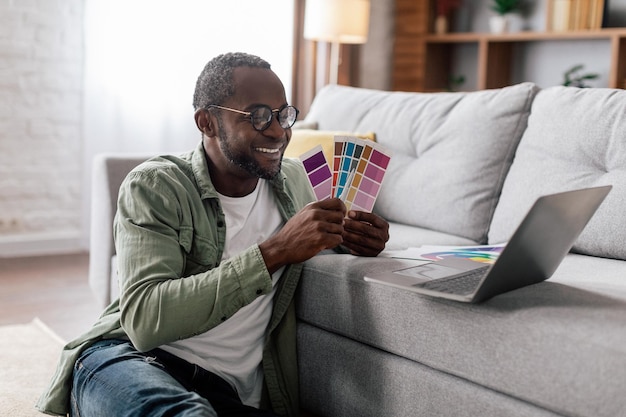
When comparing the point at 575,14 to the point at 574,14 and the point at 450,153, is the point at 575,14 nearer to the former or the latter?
the point at 574,14

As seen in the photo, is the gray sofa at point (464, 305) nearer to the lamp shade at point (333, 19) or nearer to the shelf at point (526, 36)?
the lamp shade at point (333, 19)

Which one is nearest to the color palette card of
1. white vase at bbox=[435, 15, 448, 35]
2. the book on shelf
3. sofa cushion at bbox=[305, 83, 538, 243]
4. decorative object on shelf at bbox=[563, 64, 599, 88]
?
sofa cushion at bbox=[305, 83, 538, 243]

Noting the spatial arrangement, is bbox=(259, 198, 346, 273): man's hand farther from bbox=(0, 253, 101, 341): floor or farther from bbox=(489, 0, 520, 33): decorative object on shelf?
bbox=(489, 0, 520, 33): decorative object on shelf

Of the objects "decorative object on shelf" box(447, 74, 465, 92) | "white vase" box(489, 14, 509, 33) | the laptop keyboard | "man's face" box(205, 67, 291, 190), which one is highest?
"white vase" box(489, 14, 509, 33)

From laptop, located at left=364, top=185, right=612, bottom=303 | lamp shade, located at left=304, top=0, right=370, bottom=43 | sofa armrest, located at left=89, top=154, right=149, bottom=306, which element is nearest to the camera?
laptop, located at left=364, top=185, right=612, bottom=303

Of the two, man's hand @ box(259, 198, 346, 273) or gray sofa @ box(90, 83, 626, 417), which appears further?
man's hand @ box(259, 198, 346, 273)

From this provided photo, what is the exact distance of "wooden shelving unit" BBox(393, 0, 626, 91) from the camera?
4.76 m

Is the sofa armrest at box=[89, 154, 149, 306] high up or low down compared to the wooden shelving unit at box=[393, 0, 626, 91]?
down

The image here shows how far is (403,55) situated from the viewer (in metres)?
5.17

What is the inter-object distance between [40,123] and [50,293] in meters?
1.10

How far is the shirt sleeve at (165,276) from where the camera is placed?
1.38 m

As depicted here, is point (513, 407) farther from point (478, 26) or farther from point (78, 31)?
point (478, 26)

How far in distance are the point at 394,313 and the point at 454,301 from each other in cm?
16

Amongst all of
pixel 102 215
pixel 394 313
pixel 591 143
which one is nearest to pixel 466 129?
pixel 591 143
